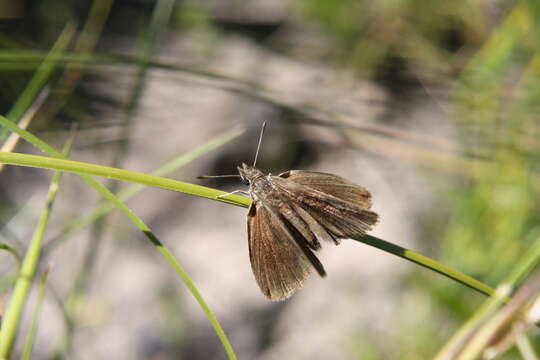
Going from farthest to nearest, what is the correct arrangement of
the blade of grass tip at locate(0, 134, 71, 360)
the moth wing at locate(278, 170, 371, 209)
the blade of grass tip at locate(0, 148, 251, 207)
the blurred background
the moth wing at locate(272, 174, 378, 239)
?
1. the blurred background
2. the moth wing at locate(278, 170, 371, 209)
3. the moth wing at locate(272, 174, 378, 239)
4. the blade of grass tip at locate(0, 134, 71, 360)
5. the blade of grass tip at locate(0, 148, 251, 207)

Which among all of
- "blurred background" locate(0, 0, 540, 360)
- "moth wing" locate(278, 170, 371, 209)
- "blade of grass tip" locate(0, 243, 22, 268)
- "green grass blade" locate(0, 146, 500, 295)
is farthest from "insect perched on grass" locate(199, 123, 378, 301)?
"blurred background" locate(0, 0, 540, 360)

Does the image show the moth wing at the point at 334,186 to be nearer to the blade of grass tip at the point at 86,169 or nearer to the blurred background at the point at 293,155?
the blade of grass tip at the point at 86,169

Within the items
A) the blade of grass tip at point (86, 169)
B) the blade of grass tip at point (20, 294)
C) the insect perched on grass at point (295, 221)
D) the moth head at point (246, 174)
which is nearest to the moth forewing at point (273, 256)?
the insect perched on grass at point (295, 221)

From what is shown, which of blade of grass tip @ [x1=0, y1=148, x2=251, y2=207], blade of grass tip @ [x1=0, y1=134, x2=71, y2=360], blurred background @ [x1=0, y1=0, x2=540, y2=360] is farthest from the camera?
blurred background @ [x1=0, y1=0, x2=540, y2=360]

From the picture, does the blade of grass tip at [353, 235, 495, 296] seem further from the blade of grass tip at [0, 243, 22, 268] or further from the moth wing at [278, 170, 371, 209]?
the blade of grass tip at [0, 243, 22, 268]

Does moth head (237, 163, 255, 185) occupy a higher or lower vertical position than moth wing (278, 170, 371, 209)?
higher

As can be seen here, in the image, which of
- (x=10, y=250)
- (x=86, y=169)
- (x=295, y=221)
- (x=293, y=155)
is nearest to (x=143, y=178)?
(x=86, y=169)
